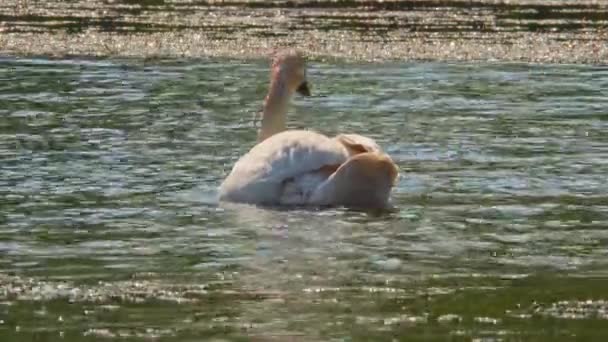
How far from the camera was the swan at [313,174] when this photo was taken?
13617mm

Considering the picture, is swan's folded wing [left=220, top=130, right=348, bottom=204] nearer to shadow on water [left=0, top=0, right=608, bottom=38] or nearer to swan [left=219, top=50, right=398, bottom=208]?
swan [left=219, top=50, right=398, bottom=208]

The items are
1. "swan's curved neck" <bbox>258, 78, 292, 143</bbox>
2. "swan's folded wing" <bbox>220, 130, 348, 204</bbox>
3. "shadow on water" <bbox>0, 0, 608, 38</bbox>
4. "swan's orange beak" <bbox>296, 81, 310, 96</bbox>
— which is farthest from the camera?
"shadow on water" <bbox>0, 0, 608, 38</bbox>

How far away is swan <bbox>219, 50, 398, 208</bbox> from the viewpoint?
44.7 ft

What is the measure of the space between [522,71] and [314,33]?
5.85 metres

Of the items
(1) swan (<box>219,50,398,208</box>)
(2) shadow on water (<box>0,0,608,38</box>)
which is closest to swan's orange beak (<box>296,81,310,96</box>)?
(1) swan (<box>219,50,398,208</box>)

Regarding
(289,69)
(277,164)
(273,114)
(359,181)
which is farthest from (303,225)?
(289,69)

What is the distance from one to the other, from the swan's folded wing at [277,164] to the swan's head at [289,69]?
1908 mm

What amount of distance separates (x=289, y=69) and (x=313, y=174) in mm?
2559

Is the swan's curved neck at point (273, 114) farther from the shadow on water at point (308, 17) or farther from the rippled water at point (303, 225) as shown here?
the shadow on water at point (308, 17)

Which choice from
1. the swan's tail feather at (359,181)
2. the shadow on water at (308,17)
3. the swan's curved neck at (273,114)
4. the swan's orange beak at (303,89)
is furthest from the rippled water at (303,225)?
the shadow on water at (308,17)

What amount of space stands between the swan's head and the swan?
1.82 meters

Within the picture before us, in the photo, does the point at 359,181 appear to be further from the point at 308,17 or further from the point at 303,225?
the point at 308,17

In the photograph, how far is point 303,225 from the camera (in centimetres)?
1286

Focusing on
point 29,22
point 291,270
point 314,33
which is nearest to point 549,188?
point 291,270
